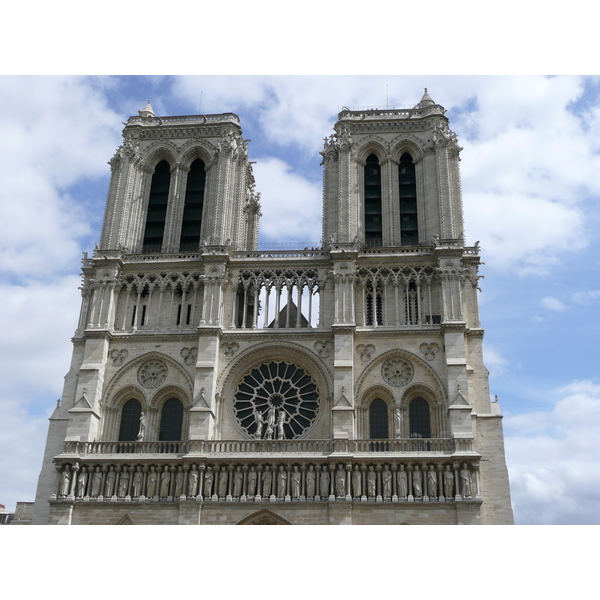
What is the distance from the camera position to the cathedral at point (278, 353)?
3075cm

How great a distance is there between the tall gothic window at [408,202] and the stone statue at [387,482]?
1206 cm

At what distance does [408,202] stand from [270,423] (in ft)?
46.3

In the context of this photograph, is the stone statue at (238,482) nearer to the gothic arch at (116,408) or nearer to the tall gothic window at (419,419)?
the gothic arch at (116,408)

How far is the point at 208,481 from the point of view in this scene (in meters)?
31.0


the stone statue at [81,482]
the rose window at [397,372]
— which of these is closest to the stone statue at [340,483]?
the rose window at [397,372]

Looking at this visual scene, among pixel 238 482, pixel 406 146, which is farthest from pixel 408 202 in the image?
pixel 238 482

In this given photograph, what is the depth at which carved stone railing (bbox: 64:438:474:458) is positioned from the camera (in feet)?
102

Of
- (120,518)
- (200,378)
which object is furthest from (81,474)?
(200,378)

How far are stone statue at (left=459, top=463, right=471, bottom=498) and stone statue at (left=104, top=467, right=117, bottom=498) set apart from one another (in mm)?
14646

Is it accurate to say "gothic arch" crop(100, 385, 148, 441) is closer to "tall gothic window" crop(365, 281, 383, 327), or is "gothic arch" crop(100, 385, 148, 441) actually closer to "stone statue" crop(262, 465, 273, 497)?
"stone statue" crop(262, 465, 273, 497)

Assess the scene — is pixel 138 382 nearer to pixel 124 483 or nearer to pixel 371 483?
pixel 124 483

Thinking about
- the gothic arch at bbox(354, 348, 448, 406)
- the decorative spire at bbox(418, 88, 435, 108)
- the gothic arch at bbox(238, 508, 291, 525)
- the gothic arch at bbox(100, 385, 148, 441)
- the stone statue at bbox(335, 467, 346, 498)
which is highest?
the decorative spire at bbox(418, 88, 435, 108)

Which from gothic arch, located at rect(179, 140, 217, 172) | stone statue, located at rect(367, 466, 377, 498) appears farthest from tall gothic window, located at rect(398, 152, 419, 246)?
stone statue, located at rect(367, 466, 377, 498)

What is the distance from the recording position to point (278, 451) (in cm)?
3152
